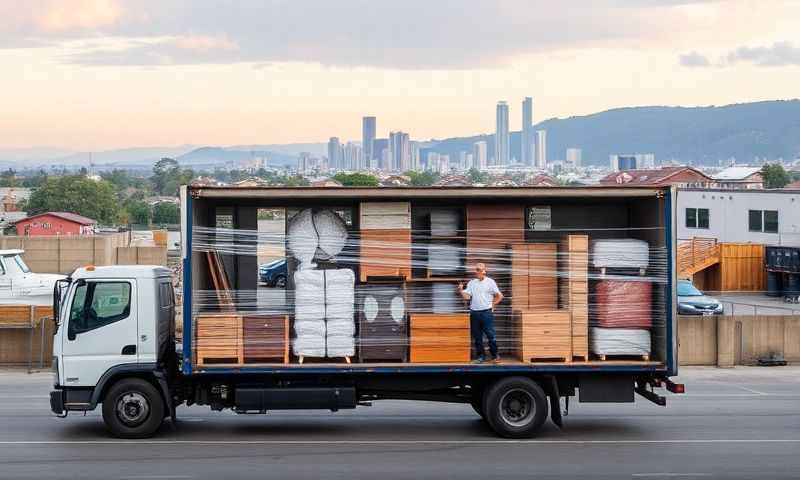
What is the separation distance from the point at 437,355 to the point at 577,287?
7.11 feet

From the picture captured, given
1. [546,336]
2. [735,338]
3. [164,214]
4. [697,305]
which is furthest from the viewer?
[164,214]

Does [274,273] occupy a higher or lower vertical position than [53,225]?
lower

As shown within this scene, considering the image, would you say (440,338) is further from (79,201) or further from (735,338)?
(79,201)

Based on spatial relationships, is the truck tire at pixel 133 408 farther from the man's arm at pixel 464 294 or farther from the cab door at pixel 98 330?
the man's arm at pixel 464 294

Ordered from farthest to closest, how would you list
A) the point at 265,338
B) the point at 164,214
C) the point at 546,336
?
the point at 164,214 → the point at 546,336 → the point at 265,338

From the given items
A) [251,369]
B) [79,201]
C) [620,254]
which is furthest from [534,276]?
[79,201]

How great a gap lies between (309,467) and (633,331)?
16.2 ft

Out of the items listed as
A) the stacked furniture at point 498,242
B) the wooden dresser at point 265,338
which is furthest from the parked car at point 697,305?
the wooden dresser at point 265,338

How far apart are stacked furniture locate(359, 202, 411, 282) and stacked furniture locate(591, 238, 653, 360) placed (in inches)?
105

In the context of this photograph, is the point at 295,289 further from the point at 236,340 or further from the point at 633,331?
the point at 633,331

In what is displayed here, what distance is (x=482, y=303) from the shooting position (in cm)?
1475

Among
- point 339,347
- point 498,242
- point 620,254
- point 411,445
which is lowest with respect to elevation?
point 411,445

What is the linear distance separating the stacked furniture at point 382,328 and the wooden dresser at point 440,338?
178mm

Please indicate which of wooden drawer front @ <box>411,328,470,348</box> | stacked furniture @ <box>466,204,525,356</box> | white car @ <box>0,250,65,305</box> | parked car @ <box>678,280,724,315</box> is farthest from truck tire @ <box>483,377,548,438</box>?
parked car @ <box>678,280,724,315</box>
